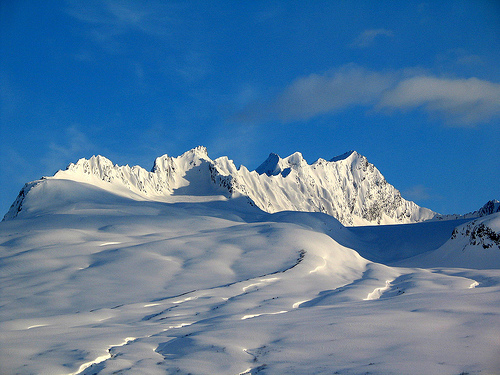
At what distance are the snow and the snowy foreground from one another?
0.05 meters

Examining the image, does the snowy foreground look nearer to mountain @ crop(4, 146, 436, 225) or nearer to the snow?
the snow

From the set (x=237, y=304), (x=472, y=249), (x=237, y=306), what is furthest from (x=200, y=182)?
(x=237, y=306)

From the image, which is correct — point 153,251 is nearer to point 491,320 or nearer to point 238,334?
point 238,334

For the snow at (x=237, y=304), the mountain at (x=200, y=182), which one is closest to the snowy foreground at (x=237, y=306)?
the snow at (x=237, y=304)

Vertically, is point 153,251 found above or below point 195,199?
below

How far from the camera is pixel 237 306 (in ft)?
46.7

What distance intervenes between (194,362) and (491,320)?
228 inches

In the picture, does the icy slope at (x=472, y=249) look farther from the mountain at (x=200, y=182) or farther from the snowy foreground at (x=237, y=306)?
the mountain at (x=200, y=182)

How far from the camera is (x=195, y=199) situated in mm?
100938

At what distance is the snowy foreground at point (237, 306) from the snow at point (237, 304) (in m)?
0.05

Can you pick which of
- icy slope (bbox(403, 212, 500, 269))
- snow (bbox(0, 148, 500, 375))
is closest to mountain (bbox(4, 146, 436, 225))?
snow (bbox(0, 148, 500, 375))

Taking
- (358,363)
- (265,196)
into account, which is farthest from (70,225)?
(265,196)

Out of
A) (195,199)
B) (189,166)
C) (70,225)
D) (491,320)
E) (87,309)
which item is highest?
(189,166)

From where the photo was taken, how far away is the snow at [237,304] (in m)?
7.33
